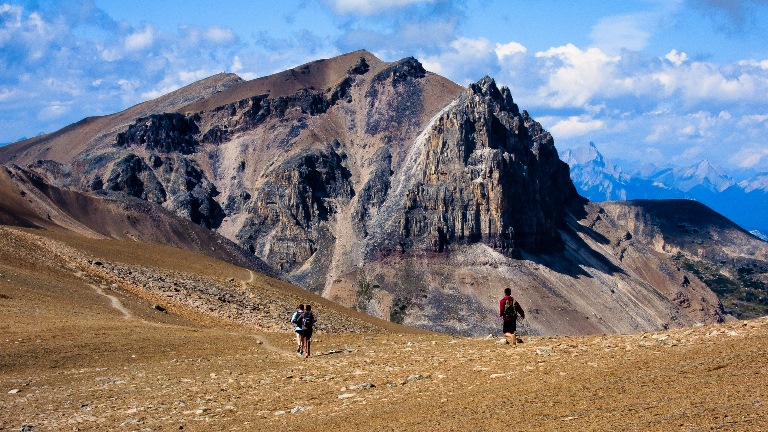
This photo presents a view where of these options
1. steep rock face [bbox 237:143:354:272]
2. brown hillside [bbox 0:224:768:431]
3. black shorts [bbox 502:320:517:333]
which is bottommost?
brown hillside [bbox 0:224:768:431]

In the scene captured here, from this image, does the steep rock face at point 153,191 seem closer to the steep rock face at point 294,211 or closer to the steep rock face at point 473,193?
the steep rock face at point 294,211

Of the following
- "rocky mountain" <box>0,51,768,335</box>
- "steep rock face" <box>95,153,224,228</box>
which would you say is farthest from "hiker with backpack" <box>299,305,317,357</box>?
"steep rock face" <box>95,153,224,228</box>

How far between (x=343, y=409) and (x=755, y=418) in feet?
30.9

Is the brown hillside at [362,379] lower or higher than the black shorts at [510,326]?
lower

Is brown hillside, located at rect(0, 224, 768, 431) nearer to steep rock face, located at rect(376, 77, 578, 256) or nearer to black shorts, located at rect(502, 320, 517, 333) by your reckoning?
black shorts, located at rect(502, 320, 517, 333)

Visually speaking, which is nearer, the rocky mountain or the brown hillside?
the brown hillside

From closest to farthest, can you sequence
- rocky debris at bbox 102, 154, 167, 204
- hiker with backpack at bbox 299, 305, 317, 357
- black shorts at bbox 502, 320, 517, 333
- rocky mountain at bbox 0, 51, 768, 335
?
1. black shorts at bbox 502, 320, 517, 333
2. hiker with backpack at bbox 299, 305, 317, 357
3. rocky mountain at bbox 0, 51, 768, 335
4. rocky debris at bbox 102, 154, 167, 204

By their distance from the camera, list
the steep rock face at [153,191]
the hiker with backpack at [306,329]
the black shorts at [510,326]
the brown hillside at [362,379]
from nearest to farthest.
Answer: the brown hillside at [362,379] → the black shorts at [510,326] → the hiker with backpack at [306,329] → the steep rock face at [153,191]

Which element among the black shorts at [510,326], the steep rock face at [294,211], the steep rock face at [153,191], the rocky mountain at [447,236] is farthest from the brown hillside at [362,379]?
the steep rock face at [153,191]

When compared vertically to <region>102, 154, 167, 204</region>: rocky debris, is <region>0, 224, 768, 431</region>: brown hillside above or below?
below

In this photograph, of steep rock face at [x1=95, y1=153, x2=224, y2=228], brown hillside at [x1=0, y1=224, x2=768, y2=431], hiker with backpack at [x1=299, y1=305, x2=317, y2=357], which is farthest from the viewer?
steep rock face at [x1=95, y1=153, x2=224, y2=228]

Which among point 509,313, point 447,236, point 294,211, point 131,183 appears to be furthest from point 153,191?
point 509,313

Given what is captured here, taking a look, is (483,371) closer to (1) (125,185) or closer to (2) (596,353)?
(2) (596,353)

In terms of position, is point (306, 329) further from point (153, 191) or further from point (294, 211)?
point (153, 191)
